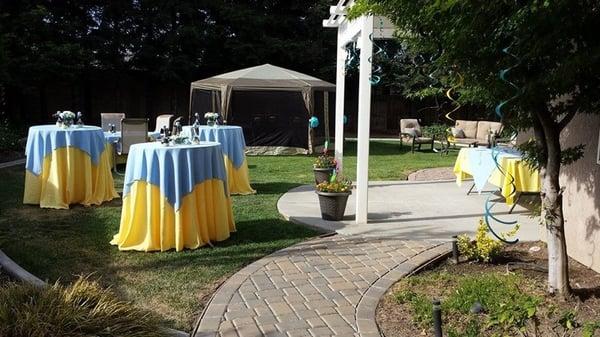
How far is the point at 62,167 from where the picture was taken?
6766mm

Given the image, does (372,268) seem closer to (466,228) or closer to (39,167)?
(466,228)

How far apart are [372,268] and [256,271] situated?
3.17ft

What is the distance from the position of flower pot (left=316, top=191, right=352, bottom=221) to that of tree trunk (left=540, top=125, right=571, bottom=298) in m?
Answer: 2.62

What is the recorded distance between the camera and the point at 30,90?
1795 cm

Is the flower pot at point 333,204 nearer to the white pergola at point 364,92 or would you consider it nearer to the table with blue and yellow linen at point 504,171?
the white pergola at point 364,92

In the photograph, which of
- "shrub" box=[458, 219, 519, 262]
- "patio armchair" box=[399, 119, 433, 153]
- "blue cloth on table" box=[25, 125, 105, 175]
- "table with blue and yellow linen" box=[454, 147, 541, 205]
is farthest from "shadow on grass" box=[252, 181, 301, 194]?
"patio armchair" box=[399, 119, 433, 153]

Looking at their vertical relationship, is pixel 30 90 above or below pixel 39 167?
above

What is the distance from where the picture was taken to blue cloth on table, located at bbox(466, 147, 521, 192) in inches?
277

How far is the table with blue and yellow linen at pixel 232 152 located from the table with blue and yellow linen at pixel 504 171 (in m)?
3.24

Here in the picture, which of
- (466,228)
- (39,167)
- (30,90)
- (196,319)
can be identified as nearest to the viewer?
(196,319)

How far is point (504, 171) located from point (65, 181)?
5.61 meters

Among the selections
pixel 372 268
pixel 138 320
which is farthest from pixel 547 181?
pixel 138 320

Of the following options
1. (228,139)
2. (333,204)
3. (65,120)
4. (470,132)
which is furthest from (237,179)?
(470,132)

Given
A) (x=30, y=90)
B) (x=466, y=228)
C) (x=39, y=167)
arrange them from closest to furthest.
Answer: (x=466, y=228) → (x=39, y=167) → (x=30, y=90)
